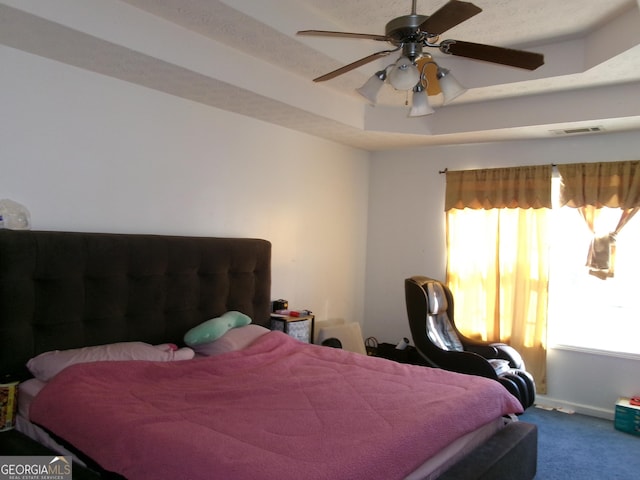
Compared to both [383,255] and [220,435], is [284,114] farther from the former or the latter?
[220,435]

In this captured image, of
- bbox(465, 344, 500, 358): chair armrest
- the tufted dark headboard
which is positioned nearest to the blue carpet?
bbox(465, 344, 500, 358): chair armrest

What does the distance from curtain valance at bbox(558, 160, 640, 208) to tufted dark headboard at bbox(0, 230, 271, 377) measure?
272 cm

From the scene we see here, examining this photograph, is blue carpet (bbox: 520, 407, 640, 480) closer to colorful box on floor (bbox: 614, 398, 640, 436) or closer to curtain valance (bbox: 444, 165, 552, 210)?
colorful box on floor (bbox: 614, 398, 640, 436)

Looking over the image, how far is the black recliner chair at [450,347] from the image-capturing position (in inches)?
145

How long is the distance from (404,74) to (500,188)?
2726 mm

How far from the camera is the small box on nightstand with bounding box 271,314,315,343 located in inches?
→ 153

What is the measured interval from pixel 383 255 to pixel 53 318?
3.47m

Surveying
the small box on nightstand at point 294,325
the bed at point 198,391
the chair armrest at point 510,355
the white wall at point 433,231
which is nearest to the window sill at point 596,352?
the white wall at point 433,231

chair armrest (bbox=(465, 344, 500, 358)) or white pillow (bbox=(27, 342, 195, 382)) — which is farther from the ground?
white pillow (bbox=(27, 342, 195, 382))

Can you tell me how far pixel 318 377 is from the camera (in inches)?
107

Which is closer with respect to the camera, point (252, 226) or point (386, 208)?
point (252, 226)

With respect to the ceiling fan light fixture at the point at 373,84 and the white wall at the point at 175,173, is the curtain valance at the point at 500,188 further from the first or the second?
the ceiling fan light fixture at the point at 373,84

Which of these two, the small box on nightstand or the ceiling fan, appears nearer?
the ceiling fan

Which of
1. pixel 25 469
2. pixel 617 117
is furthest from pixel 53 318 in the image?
pixel 617 117
